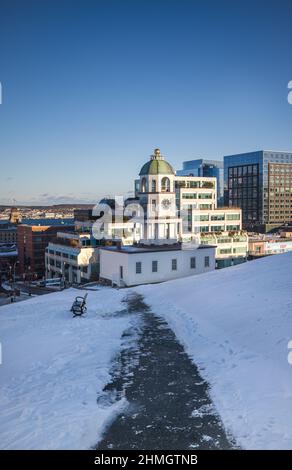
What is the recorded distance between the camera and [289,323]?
18250 millimetres

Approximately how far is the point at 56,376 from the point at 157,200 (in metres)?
36.3

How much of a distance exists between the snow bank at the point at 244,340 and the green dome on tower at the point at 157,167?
2041 cm

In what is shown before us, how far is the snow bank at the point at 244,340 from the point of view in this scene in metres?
11.5

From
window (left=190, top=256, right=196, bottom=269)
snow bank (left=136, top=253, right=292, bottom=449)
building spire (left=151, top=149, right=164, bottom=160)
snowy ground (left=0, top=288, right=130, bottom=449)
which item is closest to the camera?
snowy ground (left=0, top=288, right=130, bottom=449)

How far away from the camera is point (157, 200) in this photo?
165 feet

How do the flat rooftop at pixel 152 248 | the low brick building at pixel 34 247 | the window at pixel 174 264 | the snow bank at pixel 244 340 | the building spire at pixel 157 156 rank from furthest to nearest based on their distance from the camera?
the low brick building at pixel 34 247 < the building spire at pixel 157 156 < the window at pixel 174 264 < the flat rooftop at pixel 152 248 < the snow bank at pixel 244 340

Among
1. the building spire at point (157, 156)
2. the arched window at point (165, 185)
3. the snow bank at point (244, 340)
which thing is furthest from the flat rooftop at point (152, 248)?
the snow bank at point (244, 340)

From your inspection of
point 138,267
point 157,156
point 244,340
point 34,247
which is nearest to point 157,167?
point 157,156

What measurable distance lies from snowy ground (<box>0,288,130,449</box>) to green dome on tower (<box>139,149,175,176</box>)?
86.1 ft

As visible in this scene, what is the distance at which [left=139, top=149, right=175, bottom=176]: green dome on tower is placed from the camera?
50.2 meters

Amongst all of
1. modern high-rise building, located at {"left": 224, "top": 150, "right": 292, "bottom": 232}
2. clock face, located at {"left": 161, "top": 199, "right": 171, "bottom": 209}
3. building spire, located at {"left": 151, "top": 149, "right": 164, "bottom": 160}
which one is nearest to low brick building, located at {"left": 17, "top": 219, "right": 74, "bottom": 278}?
building spire, located at {"left": 151, "top": 149, "right": 164, "bottom": 160}

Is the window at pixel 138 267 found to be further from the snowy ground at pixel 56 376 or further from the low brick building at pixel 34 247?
the low brick building at pixel 34 247

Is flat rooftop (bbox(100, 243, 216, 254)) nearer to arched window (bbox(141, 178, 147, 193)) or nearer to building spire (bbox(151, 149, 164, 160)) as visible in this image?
arched window (bbox(141, 178, 147, 193))

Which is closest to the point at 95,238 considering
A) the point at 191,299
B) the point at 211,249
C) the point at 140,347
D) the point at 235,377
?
the point at 211,249
